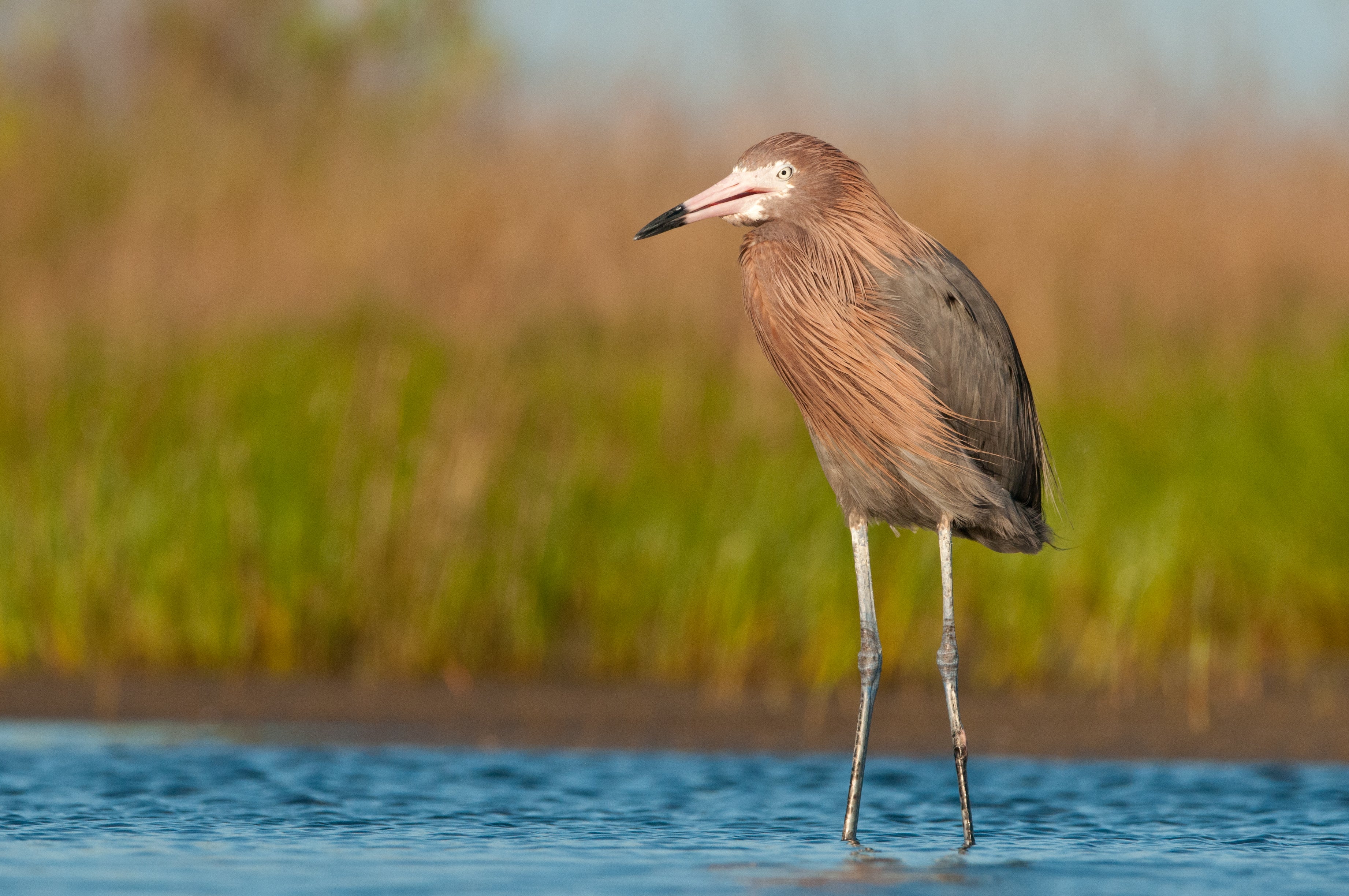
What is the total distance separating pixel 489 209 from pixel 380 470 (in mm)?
7118

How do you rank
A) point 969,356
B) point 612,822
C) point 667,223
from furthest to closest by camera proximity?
1. point 612,822
2. point 969,356
3. point 667,223

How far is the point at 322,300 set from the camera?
12867 millimetres

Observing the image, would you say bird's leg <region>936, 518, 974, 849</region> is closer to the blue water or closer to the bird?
the bird

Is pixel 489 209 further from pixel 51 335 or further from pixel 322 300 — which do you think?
pixel 51 335

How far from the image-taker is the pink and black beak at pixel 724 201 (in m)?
4.73

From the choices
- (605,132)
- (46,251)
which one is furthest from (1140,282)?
(46,251)

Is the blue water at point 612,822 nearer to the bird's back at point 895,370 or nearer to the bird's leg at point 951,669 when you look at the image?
the bird's leg at point 951,669

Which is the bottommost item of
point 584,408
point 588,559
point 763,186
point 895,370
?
point 588,559

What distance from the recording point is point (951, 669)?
17.4 feet

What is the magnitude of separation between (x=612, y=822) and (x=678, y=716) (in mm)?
1807

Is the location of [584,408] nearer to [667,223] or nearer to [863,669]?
[863,669]

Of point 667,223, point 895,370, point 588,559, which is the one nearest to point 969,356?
point 895,370

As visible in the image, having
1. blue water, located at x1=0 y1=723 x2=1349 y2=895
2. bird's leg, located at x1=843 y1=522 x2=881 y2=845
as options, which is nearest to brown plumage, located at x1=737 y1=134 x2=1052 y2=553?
bird's leg, located at x1=843 y1=522 x2=881 y2=845

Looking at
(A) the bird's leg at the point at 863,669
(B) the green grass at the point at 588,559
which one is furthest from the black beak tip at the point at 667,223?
(B) the green grass at the point at 588,559
